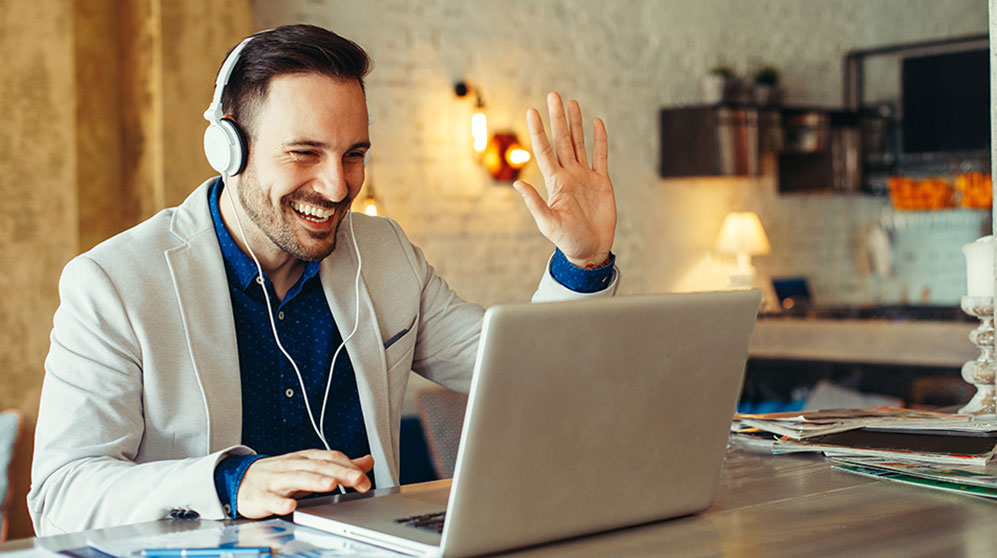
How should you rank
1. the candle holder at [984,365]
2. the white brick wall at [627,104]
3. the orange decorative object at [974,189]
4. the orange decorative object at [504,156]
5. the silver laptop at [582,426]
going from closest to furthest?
the silver laptop at [582,426]
the candle holder at [984,365]
the white brick wall at [627,104]
the orange decorative object at [504,156]
the orange decorative object at [974,189]

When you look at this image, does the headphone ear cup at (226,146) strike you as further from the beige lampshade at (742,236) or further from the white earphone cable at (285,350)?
the beige lampshade at (742,236)

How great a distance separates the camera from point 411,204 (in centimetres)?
534

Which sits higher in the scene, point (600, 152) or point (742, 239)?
point (600, 152)

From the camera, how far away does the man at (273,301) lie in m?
1.69

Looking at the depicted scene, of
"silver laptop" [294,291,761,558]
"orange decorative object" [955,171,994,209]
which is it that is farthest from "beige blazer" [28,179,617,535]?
"orange decorative object" [955,171,994,209]

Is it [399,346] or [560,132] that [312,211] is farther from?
[560,132]

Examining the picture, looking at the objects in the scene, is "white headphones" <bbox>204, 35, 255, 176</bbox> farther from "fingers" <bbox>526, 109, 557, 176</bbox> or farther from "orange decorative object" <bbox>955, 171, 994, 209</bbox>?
"orange decorative object" <bbox>955, 171, 994, 209</bbox>

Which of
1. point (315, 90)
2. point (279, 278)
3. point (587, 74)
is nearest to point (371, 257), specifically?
point (279, 278)

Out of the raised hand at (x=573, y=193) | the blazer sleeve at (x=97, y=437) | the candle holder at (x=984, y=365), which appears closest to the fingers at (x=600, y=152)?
the raised hand at (x=573, y=193)

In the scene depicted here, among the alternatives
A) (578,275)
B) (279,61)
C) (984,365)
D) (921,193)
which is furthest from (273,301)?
(921,193)

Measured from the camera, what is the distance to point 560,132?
1952 millimetres

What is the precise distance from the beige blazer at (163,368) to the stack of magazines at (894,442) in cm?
40

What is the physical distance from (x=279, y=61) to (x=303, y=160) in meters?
0.18

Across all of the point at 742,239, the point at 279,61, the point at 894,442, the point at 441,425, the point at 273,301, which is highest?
the point at 279,61
